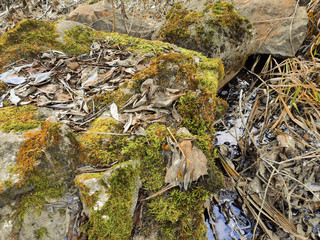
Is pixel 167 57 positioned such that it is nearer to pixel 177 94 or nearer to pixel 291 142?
pixel 177 94

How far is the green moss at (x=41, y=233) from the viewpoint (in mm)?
1670

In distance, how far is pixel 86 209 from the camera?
5.63 ft

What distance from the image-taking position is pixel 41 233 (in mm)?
1683

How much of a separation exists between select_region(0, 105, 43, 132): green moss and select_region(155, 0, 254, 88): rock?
2900 millimetres

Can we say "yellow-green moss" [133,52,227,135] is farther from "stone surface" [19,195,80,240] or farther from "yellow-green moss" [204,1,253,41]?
"yellow-green moss" [204,1,253,41]

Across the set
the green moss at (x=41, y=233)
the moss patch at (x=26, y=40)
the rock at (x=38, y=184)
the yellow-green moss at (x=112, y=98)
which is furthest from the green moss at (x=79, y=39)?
the green moss at (x=41, y=233)

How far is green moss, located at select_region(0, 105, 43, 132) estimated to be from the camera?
6.21ft

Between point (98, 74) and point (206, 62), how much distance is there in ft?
5.40

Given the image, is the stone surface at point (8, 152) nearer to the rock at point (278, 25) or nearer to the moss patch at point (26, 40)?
the moss patch at point (26, 40)

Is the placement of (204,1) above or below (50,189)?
above

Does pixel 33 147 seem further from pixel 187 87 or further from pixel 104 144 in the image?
pixel 187 87

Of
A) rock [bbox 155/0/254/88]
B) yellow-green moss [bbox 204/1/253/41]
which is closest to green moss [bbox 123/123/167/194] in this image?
rock [bbox 155/0/254/88]

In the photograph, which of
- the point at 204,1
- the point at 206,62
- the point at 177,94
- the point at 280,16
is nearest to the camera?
the point at 177,94

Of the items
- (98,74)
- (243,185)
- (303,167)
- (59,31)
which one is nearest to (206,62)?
(98,74)
